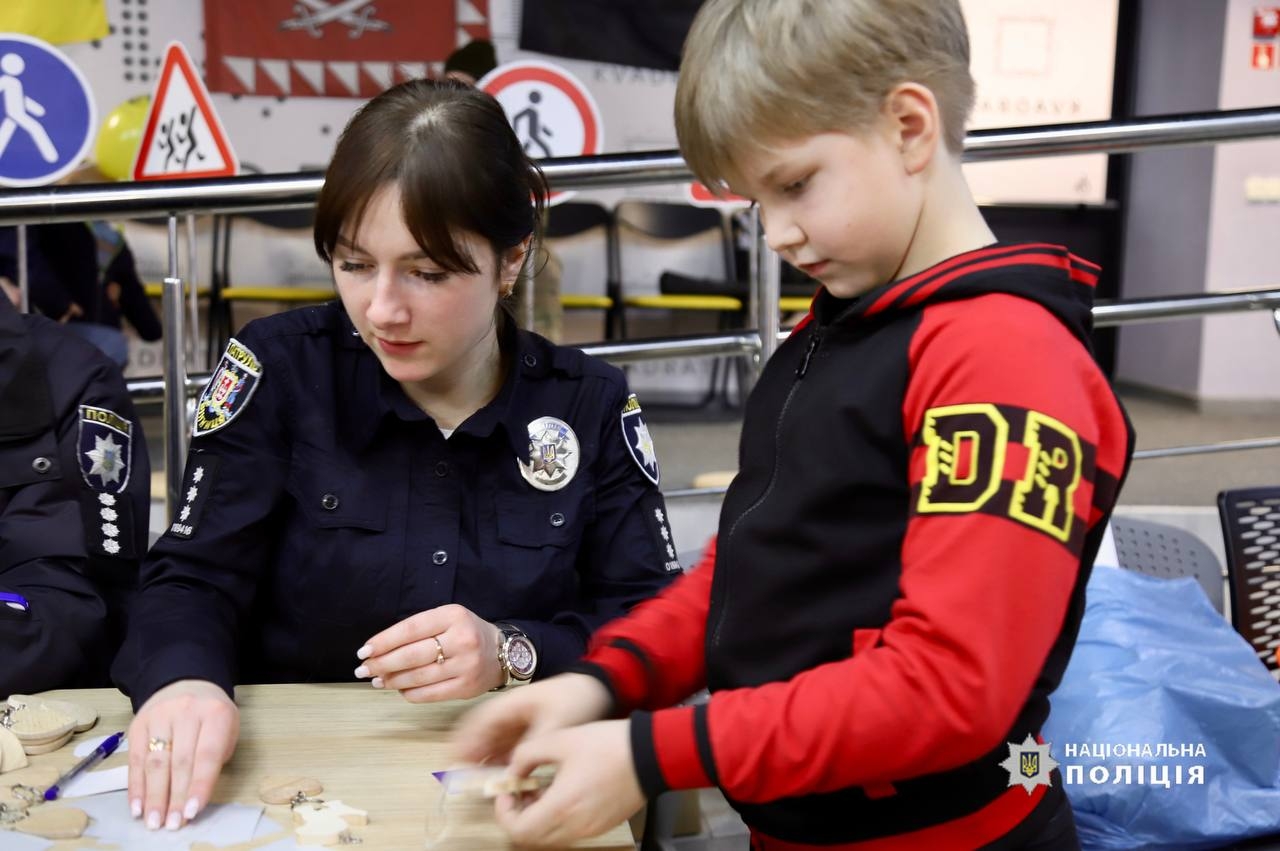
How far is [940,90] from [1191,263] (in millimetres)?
6883

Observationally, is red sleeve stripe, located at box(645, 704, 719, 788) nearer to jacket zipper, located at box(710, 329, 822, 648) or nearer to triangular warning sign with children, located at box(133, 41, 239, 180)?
jacket zipper, located at box(710, 329, 822, 648)

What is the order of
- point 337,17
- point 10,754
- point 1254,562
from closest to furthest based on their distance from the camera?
point 10,754 → point 1254,562 → point 337,17

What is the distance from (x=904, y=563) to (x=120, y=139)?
18.2ft

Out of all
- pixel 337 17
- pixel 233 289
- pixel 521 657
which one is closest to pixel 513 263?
pixel 521 657

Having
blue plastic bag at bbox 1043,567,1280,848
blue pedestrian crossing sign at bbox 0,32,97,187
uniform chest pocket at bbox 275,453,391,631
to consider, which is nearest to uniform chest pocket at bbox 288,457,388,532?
uniform chest pocket at bbox 275,453,391,631

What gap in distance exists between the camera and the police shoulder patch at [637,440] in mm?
1334

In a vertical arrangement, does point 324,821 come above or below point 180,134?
below

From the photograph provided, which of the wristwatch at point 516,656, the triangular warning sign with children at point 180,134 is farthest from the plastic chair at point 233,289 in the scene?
the wristwatch at point 516,656

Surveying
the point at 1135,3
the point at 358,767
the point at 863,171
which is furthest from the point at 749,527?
the point at 1135,3

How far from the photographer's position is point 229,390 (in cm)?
125

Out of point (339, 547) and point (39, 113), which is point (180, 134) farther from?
point (339, 547)

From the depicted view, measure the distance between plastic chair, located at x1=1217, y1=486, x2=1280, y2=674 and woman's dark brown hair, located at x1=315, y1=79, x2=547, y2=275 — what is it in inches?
46.9

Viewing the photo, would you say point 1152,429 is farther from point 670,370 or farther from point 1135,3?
point 1135,3

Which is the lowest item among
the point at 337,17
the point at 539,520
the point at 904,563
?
the point at 539,520
